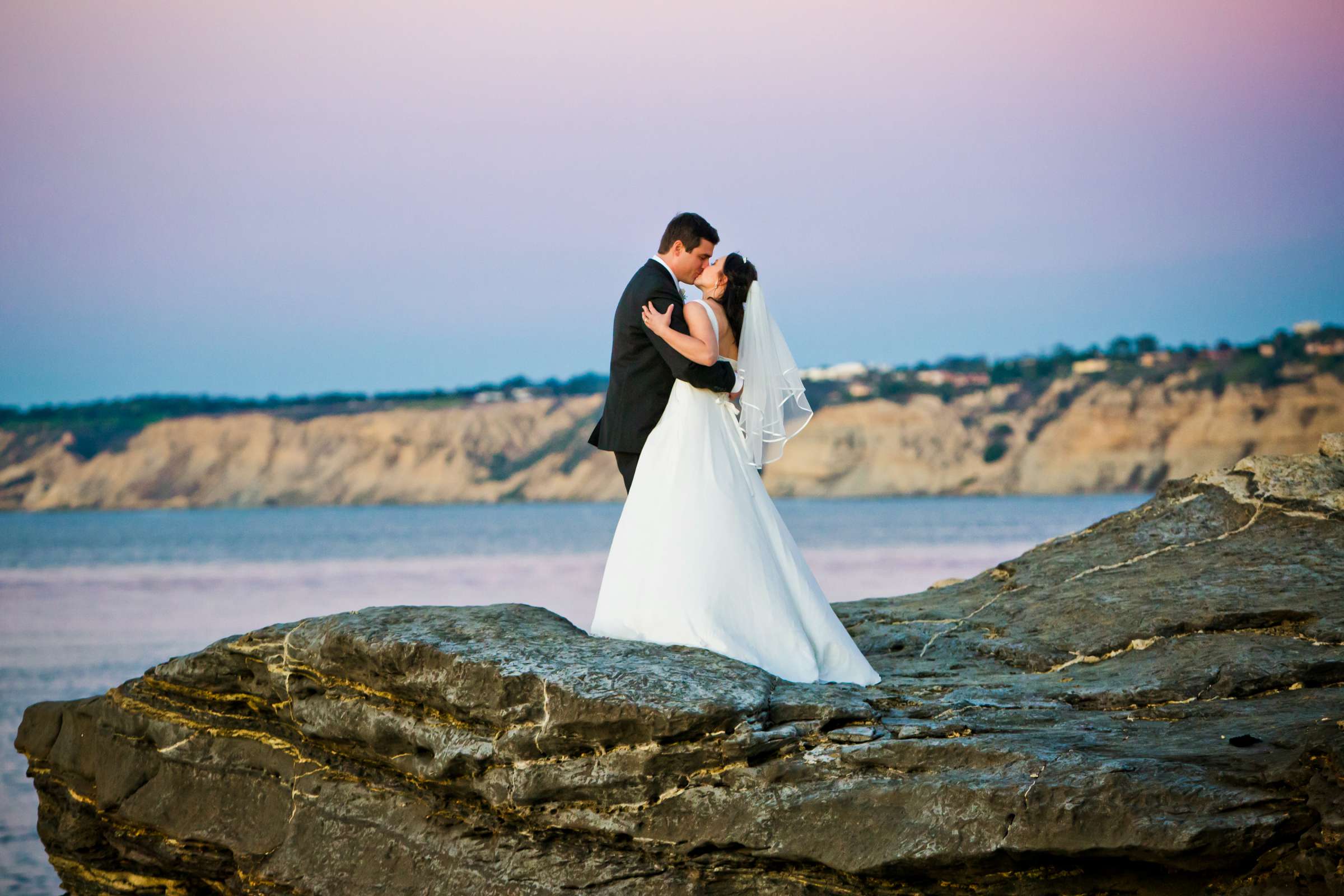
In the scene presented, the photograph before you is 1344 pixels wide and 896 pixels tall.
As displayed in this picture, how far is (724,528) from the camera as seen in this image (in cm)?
652

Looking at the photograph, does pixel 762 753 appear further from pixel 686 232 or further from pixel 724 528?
pixel 686 232

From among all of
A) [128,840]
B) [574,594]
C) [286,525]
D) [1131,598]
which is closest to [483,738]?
[128,840]

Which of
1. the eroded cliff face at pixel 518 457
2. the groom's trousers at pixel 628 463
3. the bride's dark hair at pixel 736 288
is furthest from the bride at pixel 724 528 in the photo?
the eroded cliff face at pixel 518 457

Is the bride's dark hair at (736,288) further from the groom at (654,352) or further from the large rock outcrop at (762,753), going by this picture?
the large rock outcrop at (762,753)

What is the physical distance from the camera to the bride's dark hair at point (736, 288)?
22.2 feet

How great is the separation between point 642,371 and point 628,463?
0.62 meters

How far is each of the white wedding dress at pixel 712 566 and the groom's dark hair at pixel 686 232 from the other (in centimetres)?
40

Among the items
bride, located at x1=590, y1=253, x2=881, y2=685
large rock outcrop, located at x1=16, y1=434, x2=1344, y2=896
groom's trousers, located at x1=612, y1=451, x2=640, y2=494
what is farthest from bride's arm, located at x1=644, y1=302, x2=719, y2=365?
large rock outcrop, located at x1=16, y1=434, x2=1344, y2=896

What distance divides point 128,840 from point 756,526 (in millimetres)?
4647

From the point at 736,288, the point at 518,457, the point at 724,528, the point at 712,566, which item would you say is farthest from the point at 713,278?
the point at 518,457

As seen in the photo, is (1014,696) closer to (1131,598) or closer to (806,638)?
(806,638)

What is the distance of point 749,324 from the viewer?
684 centimetres

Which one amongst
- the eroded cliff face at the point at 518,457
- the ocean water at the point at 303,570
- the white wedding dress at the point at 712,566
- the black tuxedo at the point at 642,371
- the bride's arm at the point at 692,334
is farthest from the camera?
the eroded cliff face at the point at 518,457

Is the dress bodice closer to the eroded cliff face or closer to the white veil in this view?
the white veil
